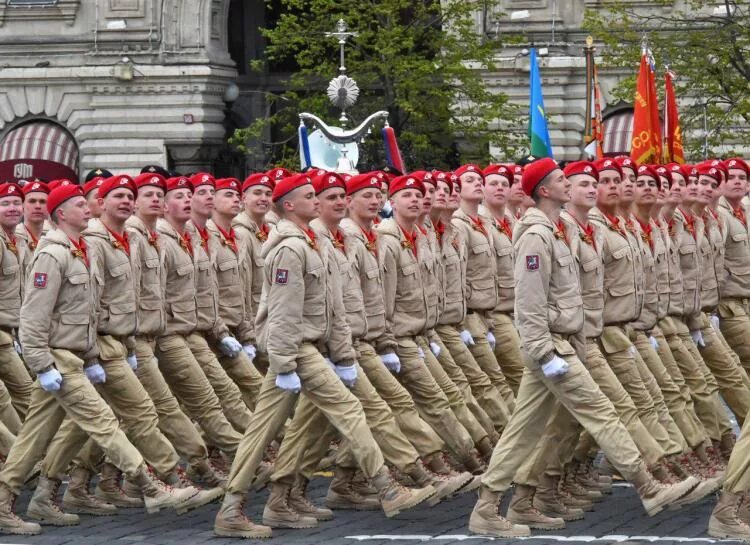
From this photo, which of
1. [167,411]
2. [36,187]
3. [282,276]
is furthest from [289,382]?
[36,187]

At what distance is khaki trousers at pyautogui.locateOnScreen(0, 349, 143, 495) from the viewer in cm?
1270

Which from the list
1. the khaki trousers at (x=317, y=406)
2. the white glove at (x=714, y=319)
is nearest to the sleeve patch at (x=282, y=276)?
the khaki trousers at (x=317, y=406)

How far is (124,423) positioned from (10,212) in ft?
8.17

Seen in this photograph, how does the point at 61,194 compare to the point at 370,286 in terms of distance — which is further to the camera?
the point at 370,286

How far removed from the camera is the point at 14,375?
14.9m

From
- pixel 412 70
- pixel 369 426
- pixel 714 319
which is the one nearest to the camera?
pixel 369 426

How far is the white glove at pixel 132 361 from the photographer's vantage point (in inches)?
535

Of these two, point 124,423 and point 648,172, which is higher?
point 648,172

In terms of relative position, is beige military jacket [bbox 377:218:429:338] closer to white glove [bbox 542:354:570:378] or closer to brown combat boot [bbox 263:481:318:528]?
brown combat boot [bbox 263:481:318:528]

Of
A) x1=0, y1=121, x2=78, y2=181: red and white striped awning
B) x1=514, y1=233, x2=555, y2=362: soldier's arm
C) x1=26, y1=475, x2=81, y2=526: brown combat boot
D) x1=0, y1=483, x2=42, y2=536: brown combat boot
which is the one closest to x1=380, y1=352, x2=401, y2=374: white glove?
x1=514, y1=233, x2=555, y2=362: soldier's arm

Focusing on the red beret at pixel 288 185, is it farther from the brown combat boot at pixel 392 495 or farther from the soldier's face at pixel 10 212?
the soldier's face at pixel 10 212

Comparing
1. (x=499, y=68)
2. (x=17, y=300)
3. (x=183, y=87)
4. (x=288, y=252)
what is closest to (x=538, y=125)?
(x=17, y=300)

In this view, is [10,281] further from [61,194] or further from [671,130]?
[671,130]

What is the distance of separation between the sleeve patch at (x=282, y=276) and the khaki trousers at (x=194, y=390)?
1779 mm
